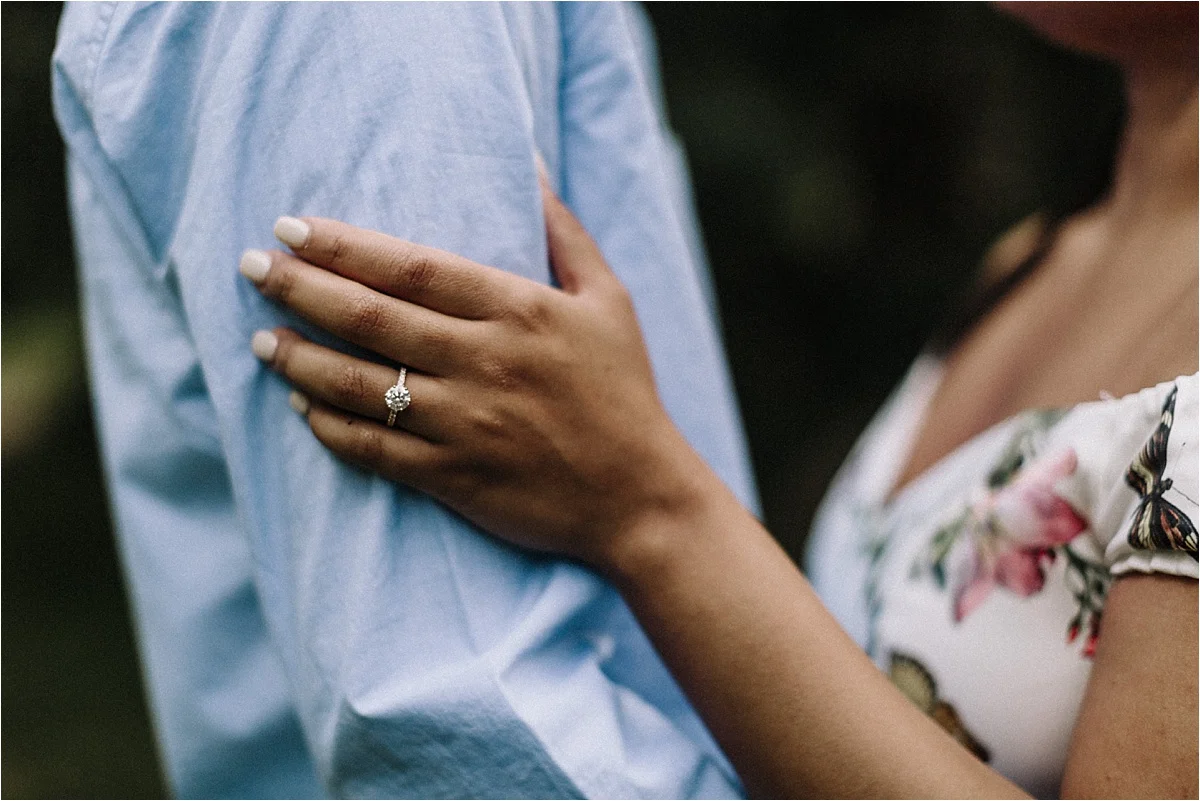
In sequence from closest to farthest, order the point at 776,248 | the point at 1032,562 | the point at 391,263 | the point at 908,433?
1. the point at 391,263
2. the point at 1032,562
3. the point at 908,433
4. the point at 776,248

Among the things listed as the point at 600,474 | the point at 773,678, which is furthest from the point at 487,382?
the point at 773,678

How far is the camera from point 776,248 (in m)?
2.52

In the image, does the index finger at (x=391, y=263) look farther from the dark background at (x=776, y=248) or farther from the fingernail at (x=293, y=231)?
the dark background at (x=776, y=248)

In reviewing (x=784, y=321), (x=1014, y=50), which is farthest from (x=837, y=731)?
(x=1014, y=50)

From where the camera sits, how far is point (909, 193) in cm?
253

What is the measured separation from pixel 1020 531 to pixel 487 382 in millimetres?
532

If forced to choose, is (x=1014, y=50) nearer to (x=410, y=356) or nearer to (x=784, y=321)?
(x=784, y=321)

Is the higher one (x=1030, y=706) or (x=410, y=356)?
(x=410, y=356)

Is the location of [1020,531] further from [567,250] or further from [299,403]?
[299,403]

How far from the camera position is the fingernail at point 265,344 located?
2.22 feet

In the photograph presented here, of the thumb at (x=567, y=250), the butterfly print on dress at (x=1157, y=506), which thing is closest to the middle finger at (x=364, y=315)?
the thumb at (x=567, y=250)

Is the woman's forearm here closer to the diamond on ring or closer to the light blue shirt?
the light blue shirt

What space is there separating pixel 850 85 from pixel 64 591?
7.62ft

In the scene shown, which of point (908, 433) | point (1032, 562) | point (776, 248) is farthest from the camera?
point (776, 248)
